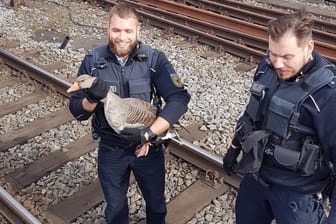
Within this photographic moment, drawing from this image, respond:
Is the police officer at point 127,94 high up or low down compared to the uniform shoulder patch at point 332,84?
down

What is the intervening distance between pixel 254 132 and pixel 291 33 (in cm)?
77

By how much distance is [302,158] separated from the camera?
297 centimetres

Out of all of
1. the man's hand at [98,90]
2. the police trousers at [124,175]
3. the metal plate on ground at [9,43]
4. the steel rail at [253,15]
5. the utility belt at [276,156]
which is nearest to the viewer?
the utility belt at [276,156]

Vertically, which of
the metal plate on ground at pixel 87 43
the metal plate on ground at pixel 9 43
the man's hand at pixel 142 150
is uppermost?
the man's hand at pixel 142 150

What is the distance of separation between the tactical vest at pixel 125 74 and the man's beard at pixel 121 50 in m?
0.07

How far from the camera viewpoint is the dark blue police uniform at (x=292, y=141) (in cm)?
289

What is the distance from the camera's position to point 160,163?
396cm

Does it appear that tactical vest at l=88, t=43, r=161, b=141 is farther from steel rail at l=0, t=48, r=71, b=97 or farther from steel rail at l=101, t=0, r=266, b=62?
steel rail at l=101, t=0, r=266, b=62

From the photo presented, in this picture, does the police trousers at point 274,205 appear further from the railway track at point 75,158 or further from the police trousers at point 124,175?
the railway track at point 75,158

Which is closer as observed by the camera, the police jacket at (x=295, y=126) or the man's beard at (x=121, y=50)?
the police jacket at (x=295, y=126)

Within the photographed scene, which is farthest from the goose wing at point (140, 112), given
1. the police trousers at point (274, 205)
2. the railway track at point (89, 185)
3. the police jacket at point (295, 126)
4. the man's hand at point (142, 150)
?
the railway track at point (89, 185)

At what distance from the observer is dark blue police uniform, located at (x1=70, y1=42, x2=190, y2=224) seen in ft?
11.8

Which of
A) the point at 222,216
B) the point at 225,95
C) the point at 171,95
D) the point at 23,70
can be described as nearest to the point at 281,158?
the point at 171,95

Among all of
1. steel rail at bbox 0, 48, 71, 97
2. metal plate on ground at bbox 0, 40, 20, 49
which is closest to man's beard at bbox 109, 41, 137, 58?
steel rail at bbox 0, 48, 71, 97
